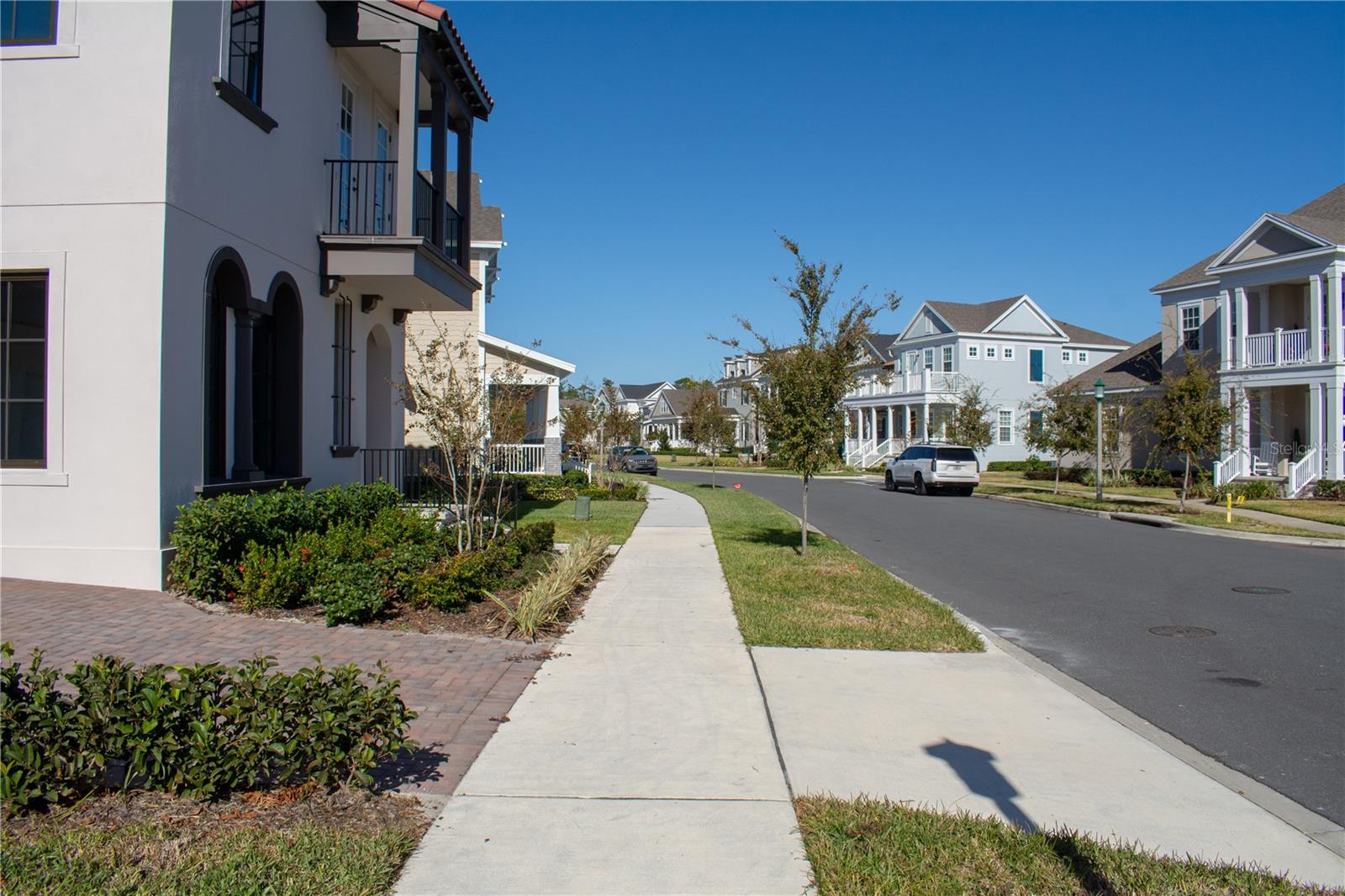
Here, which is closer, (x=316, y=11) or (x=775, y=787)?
(x=775, y=787)

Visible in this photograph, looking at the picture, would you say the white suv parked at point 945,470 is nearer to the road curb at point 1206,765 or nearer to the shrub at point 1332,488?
the shrub at point 1332,488

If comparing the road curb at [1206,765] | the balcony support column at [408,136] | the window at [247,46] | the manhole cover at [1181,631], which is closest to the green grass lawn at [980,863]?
the road curb at [1206,765]

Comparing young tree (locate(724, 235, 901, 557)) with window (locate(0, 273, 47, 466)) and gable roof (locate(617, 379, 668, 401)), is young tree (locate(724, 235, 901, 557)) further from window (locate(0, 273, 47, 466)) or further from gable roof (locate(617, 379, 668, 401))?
gable roof (locate(617, 379, 668, 401))

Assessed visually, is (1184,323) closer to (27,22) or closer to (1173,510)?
(1173,510)

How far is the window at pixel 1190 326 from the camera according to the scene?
3538cm

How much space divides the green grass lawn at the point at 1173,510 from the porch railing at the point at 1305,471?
9.44ft

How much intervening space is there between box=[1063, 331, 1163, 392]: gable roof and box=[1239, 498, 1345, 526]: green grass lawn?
33.0ft

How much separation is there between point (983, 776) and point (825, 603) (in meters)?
5.04

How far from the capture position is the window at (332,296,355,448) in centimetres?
1399

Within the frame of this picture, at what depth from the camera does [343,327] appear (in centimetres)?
1430

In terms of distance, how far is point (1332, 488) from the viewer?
86.3ft

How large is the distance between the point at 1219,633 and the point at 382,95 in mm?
14598

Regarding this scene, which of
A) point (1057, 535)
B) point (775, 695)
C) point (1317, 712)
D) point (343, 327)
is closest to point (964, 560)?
point (1057, 535)

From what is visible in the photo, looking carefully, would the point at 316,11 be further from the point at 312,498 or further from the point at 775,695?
the point at 775,695
